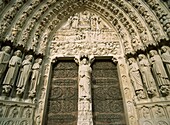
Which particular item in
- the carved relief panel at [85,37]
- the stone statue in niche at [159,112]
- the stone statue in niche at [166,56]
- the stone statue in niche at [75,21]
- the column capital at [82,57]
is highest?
the stone statue in niche at [75,21]

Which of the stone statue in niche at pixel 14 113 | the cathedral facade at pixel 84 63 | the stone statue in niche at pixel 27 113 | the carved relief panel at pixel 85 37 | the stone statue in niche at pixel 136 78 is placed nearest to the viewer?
the stone statue in niche at pixel 14 113

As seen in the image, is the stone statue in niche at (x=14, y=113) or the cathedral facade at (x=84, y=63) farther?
the cathedral facade at (x=84, y=63)

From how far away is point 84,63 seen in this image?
4.22 m

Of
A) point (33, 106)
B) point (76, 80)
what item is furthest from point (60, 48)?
point (33, 106)

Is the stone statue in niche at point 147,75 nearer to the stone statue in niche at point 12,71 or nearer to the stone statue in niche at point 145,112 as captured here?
the stone statue in niche at point 145,112

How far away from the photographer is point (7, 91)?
10.8 ft

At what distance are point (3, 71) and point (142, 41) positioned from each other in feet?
11.3

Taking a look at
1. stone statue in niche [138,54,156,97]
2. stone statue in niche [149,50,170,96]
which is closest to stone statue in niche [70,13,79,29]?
stone statue in niche [138,54,156,97]

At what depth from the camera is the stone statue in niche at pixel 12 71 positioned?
3330mm

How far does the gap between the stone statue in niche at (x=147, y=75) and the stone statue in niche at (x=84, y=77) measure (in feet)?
4.13

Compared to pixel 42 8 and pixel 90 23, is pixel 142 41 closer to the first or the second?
pixel 90 23

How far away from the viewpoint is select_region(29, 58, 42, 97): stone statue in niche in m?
3.52

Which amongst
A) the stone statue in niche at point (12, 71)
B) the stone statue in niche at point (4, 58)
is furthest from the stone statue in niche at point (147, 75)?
the stone statue in niche at point (4, 58)

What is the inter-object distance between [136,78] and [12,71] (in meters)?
2.77
